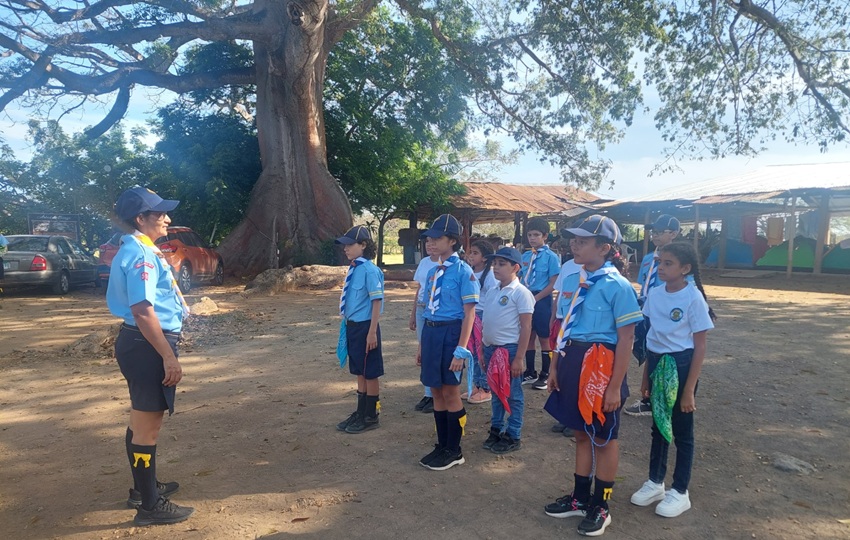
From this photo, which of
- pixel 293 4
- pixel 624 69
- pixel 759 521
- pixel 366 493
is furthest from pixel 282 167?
pixel 759 521

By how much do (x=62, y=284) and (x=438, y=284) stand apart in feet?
40.9

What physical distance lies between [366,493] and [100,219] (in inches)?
942

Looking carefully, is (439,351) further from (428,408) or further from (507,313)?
(428,408)

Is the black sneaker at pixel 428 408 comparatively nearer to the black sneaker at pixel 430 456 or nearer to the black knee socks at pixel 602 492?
the black sneaker at pixel 430 456

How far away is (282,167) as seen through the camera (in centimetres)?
1468

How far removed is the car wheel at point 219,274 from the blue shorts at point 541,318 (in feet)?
37.2

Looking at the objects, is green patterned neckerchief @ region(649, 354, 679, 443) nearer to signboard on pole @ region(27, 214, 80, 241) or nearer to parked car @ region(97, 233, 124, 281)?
parked car @ region(97, 233, 124, 281)

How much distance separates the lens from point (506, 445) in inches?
156

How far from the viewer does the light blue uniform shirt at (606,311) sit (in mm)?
2795

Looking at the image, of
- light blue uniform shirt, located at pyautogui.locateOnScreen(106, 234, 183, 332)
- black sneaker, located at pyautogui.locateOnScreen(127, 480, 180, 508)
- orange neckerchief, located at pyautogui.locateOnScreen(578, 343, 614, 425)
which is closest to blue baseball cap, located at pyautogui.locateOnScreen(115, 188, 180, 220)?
light blue uniform shirt, located at pyautogui.locateOnScreen(106, 234, 183, 332)

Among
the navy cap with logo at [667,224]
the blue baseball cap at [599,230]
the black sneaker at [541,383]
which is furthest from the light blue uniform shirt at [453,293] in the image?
the black sneaker at [541,383]

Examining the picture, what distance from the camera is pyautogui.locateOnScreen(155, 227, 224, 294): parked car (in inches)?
485

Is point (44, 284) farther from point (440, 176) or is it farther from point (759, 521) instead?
point (759, 521)

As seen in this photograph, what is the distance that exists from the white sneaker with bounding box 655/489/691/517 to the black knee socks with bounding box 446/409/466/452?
4.17ft
